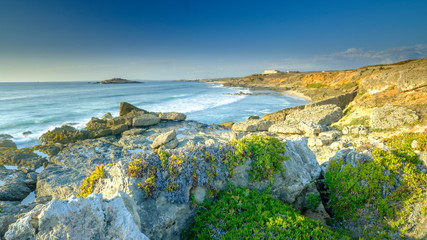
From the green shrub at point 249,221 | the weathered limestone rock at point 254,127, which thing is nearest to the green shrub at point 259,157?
the green shrub at point 249,221

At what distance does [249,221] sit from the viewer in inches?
155

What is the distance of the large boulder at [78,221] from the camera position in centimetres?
269

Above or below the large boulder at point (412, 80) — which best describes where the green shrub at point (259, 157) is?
below

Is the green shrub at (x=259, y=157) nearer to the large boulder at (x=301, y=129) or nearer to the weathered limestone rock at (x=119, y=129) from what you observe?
the large boulder at (x=301, y=129)

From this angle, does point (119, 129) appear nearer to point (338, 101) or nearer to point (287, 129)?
point (287, 129)

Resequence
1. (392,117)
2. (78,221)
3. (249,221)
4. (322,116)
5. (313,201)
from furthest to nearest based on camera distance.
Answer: (322,116), (392,117), (313,201), (249,221), (78,221)

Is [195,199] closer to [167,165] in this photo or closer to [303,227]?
[167,165]

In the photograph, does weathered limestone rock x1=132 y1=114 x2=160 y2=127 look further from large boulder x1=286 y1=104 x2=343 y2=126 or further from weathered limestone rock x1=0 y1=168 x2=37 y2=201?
large boulder x1=286 y1=104 x2=343 y2=126

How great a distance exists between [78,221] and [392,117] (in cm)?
1497

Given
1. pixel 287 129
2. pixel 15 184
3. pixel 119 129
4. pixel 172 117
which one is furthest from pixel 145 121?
pixel 287 129

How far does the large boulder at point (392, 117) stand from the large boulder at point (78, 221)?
13.6m

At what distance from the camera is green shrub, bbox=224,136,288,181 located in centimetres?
493

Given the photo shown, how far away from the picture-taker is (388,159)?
5652mm

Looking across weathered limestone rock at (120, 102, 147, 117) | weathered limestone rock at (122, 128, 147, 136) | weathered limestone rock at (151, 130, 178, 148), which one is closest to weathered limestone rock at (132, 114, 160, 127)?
weathered limestone rock at (122, 128, 147, 136)
